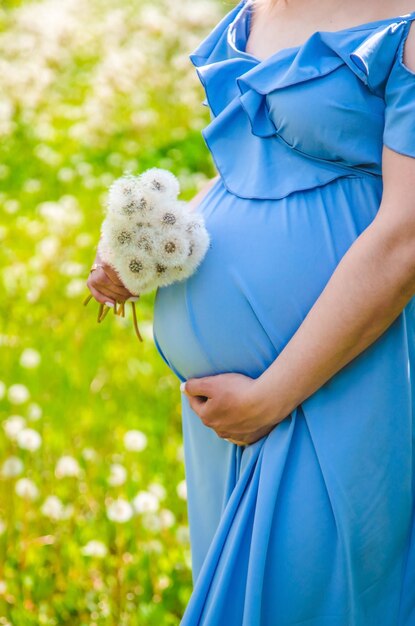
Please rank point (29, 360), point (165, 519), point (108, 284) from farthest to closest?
point (29, 360) → point (165, 519) → point (108, 284)

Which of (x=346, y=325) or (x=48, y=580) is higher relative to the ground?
(x=346, y=325)

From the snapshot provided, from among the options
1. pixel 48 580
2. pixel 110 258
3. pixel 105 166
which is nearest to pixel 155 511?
pixel 48 580

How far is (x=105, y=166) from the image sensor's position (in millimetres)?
5621

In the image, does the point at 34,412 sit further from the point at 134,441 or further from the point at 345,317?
the point at 345,317

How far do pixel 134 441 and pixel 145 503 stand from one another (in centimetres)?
35

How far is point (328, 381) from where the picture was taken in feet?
4.52

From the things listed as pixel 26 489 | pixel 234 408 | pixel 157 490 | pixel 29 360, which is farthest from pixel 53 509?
pixel 234 408

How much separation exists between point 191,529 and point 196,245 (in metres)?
0.62

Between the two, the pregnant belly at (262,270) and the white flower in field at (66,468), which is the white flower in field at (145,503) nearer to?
the white flower in field at (66,468)

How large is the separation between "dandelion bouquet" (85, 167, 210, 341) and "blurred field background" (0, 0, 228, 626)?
3.49ft

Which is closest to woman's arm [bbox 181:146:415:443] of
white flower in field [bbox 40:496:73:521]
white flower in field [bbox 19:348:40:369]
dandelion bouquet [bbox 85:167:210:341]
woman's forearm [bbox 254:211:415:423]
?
woman's forearm [bbox 254:211:415:423]

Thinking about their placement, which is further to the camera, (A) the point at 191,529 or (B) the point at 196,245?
(A) the point at 191,529

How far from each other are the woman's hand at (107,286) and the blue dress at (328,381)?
20 cm

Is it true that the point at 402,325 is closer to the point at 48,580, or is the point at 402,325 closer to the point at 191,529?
the point at 191,529
